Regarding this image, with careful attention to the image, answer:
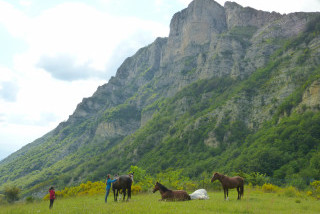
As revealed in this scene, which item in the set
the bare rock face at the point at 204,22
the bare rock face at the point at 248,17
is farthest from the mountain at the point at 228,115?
the bare rock face at the point at 204,22

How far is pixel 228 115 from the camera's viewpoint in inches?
4067

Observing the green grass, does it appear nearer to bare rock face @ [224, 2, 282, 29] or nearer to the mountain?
the mountain

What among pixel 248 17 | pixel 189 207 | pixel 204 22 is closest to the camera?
pixel 189 207

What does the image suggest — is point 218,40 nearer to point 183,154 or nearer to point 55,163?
point 183,154

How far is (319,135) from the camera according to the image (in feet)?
211

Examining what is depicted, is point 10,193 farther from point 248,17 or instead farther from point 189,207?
→ point 248,17

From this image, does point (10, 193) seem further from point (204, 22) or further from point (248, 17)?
point (204, 22)

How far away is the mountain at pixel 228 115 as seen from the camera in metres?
69.4

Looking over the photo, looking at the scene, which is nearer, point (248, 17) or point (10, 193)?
point (10, 193)

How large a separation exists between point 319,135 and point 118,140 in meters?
138

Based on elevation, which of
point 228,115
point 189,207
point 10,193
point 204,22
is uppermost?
point 204,22

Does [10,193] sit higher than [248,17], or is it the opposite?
[248,17]

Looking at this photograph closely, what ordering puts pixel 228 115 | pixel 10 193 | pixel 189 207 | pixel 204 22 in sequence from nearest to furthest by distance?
pixel 189 207, pixel 10 193, pixel 228 115, pixel 204 22

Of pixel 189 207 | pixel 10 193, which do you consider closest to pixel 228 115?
pixel 10 193
